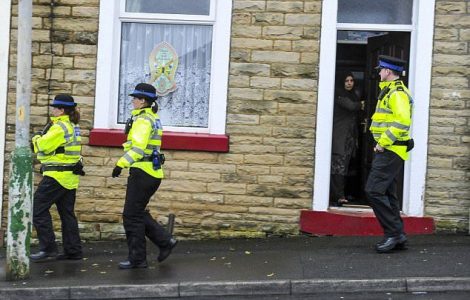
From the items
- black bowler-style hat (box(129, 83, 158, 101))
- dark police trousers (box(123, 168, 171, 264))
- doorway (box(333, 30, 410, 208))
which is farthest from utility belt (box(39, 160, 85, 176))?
doorway (box(333, 30, 410, 208))

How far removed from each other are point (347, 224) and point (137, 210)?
9.64ft

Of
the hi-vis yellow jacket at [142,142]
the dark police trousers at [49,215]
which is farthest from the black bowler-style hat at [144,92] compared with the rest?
the dark police trousers at [49,215]

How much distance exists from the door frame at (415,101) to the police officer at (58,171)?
2886 millimetres

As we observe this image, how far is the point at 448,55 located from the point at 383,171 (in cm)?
212

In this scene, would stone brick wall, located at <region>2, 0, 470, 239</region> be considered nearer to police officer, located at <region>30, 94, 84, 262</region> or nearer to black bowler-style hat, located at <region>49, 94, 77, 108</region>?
police officer, located at <region>30, 94, 84, 262</region>

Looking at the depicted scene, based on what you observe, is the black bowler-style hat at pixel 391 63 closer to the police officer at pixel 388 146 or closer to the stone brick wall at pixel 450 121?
the police officer at pixel 388 146

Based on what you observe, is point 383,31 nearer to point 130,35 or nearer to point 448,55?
point 448,55

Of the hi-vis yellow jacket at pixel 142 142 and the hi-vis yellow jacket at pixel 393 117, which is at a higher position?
the hi-vis yellow jacket at pixel 393 117

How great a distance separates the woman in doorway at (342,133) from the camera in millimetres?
11750

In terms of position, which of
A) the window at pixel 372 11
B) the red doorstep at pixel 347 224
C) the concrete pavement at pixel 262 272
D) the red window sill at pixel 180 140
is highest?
the window at pixel 372 11

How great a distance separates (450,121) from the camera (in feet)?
35.9

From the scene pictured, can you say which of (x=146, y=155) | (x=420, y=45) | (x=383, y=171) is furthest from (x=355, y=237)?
(x=146, y=155)

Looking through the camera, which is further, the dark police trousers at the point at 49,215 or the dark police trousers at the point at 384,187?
the dark police trousers at the point at 49,215

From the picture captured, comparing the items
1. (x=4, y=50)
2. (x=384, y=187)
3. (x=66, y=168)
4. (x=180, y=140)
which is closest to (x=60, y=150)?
(x=66, y=168)
